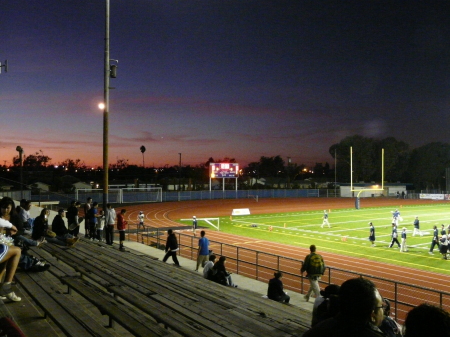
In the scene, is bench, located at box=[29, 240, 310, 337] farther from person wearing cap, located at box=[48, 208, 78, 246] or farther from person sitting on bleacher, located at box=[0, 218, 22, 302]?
person wearing cap, located at box=[48, 208, 78, 246]

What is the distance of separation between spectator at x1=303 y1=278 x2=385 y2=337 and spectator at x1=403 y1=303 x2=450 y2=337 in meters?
0.28

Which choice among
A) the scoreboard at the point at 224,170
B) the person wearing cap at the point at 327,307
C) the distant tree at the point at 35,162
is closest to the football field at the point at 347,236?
the person wearing cap at the point at 327,307

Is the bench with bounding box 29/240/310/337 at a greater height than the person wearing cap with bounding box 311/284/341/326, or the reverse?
the person wearing cap with bounding box 311/284/341/326

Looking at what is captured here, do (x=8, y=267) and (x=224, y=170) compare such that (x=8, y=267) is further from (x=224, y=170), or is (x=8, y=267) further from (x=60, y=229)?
(x=224, y=170)

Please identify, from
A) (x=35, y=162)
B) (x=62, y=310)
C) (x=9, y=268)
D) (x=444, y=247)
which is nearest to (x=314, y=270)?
(x=62, y=310)

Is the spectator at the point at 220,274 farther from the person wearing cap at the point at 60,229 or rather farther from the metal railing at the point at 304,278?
the person wearing cap at the point at 60,229

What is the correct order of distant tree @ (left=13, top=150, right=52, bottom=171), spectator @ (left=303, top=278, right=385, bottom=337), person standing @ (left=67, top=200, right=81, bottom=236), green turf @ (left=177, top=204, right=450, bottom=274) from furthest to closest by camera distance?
distant tree @ (left=13, top=150, right=52, bottom=171) < green turf @ (left=177, top=204, right=450, bottom=274) < person standing @ (left=67, top=200, right=81, bottom=236) < spectator @ (left=303, top=278, right=385, bottom=337)

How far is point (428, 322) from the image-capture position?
210 cm

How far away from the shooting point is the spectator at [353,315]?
7.87ft

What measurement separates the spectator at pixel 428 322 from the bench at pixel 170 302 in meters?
3.07

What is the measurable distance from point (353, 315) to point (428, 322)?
0.44 meters

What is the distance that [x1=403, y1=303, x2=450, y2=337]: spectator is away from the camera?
2082 mm

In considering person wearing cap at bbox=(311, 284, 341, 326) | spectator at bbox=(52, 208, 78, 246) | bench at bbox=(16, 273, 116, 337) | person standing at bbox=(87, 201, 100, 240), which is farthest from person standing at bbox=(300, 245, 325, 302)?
person standing at bbox=(87, 201, 100, 240)

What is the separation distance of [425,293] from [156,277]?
1129 cm
